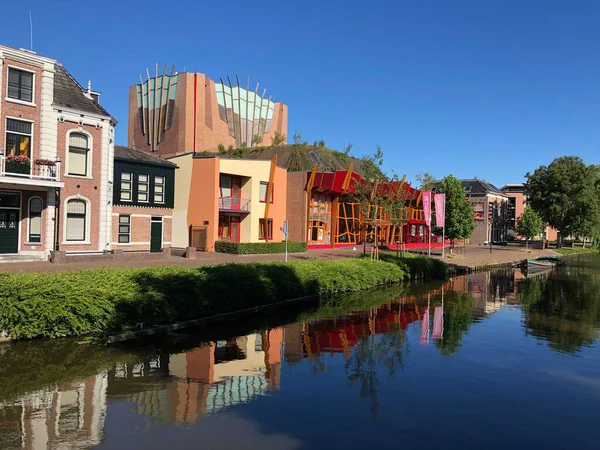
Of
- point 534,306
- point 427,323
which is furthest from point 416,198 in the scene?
point 427,323

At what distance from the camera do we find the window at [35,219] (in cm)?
2298

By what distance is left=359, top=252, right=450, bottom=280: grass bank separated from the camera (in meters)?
30.3

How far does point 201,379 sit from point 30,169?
17.0 meters

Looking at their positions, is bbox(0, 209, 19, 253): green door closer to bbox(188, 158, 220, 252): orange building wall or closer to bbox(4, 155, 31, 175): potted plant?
bbox(4, 155, 31, 175): potted plant

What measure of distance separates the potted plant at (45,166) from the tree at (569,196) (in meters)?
66.9

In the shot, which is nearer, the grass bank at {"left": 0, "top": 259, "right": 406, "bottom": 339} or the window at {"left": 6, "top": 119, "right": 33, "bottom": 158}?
the grass bank at {"left": 0, "top": 259, "right": 406, "bottom": 339}

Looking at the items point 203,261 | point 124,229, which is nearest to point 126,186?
point 124,229

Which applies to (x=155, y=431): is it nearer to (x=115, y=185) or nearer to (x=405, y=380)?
(x=405, y=380)

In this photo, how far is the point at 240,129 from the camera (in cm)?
7100

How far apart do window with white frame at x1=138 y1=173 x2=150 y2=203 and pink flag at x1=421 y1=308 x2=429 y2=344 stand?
1921 centimetres

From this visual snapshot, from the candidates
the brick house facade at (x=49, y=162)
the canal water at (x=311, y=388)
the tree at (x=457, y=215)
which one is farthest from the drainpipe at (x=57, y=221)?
the tree at (x=457, y=215)

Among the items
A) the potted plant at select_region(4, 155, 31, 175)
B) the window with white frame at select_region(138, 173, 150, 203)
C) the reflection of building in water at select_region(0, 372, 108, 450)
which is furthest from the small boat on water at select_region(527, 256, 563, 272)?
the reflection of building in water at select_region(0, 372, 108, 450)

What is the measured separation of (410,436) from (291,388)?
2.79 metres

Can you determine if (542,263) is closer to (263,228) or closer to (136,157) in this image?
(263,228)
